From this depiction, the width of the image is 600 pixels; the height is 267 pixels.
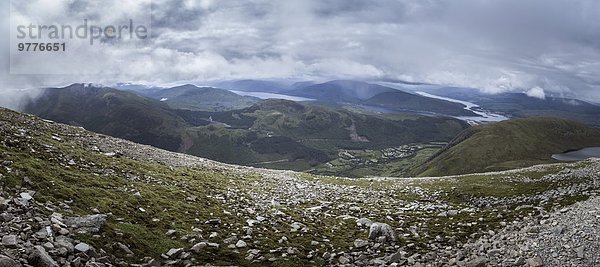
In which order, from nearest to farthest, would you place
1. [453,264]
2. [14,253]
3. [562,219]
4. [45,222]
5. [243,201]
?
[14,253]
[45,222]
[453,264]
[562,219]
[243,201]

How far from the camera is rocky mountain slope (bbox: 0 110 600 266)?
14.3 m

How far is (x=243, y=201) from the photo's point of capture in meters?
28.2

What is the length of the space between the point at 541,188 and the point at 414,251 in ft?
95.2

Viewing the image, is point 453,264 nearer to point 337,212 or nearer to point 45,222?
point 337,212

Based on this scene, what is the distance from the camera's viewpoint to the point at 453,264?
17.8m

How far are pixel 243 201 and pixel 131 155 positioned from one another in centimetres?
1974

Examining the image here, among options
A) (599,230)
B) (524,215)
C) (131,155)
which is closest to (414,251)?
(599,230)

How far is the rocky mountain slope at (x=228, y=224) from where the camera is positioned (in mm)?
14289

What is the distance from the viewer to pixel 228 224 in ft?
70.1

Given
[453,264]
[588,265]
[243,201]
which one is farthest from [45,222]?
[588,265]

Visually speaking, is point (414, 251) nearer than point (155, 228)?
No

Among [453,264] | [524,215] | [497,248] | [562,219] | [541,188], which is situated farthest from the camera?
[541,188]

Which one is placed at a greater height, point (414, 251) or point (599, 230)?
point (599, 230)

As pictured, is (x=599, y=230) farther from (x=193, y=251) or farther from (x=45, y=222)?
(x=45, y=222)
